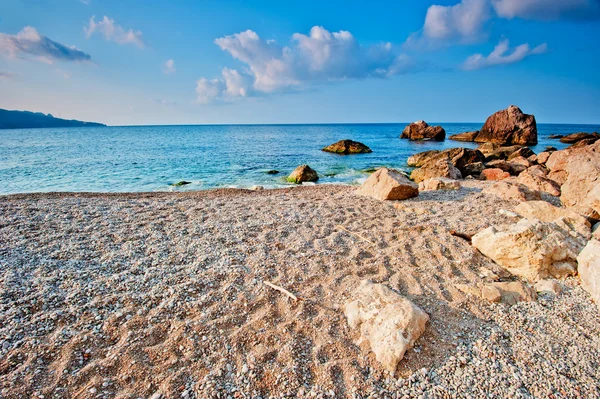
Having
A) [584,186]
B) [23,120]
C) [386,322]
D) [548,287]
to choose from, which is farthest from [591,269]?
[23,120]

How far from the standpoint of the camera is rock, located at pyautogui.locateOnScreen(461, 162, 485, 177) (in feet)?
62.1

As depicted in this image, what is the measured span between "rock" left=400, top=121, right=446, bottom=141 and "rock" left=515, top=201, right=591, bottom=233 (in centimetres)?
5531

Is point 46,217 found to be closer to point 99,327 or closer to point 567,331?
point 99,327

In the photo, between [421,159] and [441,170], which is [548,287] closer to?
Result: [441,170]

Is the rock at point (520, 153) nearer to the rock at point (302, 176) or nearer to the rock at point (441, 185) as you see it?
the rock at point (441, 185)

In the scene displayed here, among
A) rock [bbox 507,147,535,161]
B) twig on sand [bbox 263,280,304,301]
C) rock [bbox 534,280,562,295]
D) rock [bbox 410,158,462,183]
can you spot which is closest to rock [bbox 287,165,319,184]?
rock [bbox 410,158,462,183]

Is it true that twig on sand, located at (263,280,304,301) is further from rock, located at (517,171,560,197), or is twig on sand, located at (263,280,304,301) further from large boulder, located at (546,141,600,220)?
rock, located at (517,171,560,197)

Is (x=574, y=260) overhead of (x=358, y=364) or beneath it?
overhead

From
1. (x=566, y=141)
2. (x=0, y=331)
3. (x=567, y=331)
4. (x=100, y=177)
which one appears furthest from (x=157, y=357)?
(x=566, y=141)

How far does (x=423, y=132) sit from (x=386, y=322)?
217ft

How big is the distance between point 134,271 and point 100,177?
18040 mm

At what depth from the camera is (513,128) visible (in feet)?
173

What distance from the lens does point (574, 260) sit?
5.65 metres

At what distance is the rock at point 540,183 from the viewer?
11682mm
